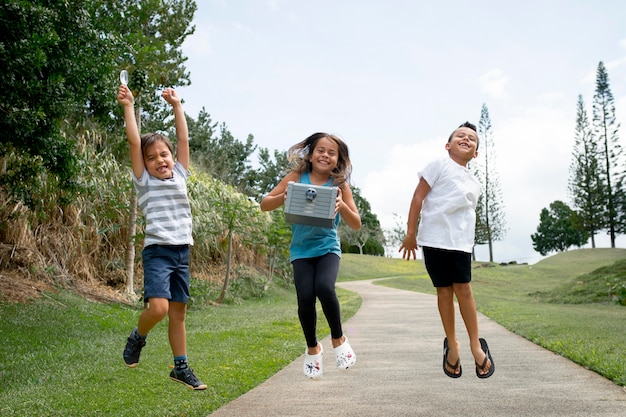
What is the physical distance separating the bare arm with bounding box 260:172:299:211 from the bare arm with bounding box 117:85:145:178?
963 mm

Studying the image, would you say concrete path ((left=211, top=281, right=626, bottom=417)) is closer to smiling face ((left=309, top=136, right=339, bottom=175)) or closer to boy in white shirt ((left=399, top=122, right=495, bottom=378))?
boy in white shirt ((left=399, top=122, right=495, bottom=378))

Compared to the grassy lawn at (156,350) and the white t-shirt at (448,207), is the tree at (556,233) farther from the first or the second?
the white t-shirt at (448,207)

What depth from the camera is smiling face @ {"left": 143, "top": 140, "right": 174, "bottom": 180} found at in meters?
4.36

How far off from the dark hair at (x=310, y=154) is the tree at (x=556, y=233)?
83.4 meters

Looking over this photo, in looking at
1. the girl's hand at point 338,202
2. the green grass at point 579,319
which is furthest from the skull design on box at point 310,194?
the green grass at point 579,319

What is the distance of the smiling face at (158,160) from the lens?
436cm

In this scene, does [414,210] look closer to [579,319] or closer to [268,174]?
[579,319]

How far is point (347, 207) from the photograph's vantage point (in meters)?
4.53

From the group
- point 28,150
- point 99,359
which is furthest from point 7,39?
point 99,359

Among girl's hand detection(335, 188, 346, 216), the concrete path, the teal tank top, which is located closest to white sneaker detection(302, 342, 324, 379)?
the concrete path

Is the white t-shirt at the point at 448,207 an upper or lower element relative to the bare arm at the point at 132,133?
lower

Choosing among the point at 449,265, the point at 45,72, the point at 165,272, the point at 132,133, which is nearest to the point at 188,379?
the point at 165,272

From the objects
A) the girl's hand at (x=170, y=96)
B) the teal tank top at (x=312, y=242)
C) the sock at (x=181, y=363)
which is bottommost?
the sock at (x=181, y=363)

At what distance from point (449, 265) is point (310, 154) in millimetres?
1385
